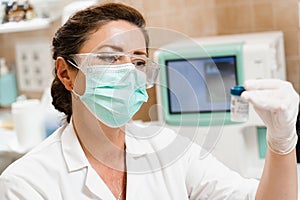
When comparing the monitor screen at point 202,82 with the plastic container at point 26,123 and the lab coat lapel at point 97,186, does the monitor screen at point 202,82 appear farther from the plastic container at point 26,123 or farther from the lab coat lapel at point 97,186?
the plastic container at point 26,123

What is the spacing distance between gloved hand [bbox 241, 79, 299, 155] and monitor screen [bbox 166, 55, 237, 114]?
36 centimetres

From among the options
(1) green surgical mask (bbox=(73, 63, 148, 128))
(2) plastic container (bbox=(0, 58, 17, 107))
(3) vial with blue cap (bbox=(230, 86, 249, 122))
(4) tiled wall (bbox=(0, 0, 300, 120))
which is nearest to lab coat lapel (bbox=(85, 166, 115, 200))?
(1) green surgical mask (bbox=(73, 63, 148, 128))

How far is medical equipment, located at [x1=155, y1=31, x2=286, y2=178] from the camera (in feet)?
5.39

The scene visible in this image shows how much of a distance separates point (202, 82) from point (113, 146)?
0.51 metres

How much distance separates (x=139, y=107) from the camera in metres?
1.21

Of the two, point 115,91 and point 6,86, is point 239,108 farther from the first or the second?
point 6,86

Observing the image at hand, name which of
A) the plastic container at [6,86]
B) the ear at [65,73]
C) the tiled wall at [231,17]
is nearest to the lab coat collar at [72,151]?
the ear at [65,73]

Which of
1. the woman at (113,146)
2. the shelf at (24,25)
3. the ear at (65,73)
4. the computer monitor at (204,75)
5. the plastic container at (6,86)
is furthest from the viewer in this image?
the plastic container at (6,86)

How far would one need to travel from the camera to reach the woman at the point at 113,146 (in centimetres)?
114

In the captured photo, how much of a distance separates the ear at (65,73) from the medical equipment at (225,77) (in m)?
0.37

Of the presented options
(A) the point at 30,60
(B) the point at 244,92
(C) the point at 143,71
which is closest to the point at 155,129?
(C) the point at 143,71

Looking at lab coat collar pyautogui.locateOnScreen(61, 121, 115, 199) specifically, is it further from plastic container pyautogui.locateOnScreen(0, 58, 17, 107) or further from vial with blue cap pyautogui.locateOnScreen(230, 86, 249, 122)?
plastic container pyautogui.locateOnScreen(0, 58, 17, 107)

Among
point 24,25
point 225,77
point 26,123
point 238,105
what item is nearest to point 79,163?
point 238,105

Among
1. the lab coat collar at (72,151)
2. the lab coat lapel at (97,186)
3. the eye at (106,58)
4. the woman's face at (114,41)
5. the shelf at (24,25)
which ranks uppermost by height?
the shelf at (24,25)
